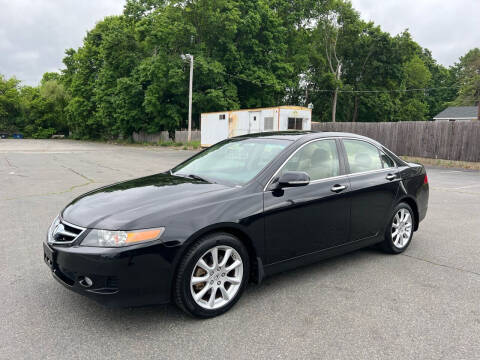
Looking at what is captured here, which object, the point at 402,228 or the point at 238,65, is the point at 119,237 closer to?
the point at 402,228

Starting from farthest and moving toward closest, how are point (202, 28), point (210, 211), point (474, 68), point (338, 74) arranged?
point (474, 68) → point (338, 74) → point (202, 28) → point (210, 211)

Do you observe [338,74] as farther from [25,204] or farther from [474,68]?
[25,204]

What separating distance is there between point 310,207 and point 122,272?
1856 millimetres

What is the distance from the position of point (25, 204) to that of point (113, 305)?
19.2 feet

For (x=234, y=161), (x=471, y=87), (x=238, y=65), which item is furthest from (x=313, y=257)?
(x=471, y=87)

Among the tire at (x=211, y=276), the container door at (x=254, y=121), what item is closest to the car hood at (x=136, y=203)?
the tire at (x=211, y=276)

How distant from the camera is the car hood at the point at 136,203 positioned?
297cm

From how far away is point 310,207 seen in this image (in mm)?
3785

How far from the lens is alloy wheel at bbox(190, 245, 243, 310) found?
3.12 metres

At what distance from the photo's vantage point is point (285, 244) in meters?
3.61

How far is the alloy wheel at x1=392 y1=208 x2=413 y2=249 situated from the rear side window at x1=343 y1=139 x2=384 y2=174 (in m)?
0.65

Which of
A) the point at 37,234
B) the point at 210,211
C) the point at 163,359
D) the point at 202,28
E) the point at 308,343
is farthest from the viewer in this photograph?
the point at 202,28

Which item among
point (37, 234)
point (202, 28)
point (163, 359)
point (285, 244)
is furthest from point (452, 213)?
point (202, 28)

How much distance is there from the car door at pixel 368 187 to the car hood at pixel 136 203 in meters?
1.58
